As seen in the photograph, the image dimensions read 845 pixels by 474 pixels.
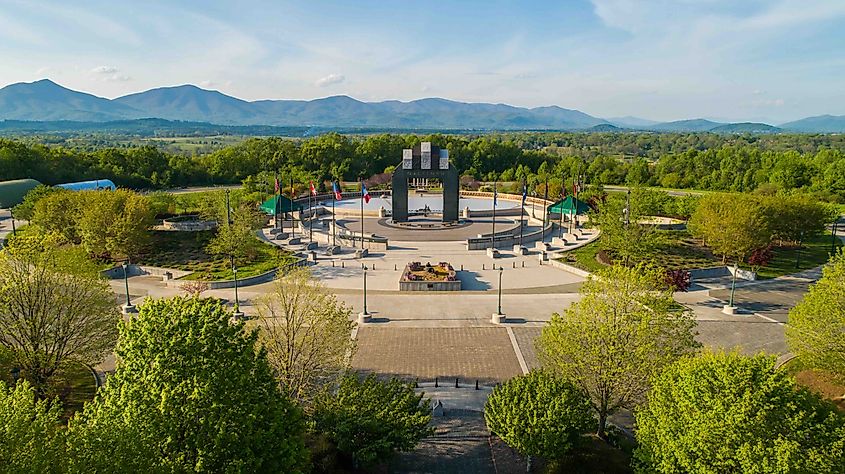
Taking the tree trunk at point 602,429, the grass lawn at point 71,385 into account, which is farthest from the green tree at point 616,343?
the grass lawn at point 71,385

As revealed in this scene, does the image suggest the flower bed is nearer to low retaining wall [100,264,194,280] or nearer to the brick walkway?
the brick walkway

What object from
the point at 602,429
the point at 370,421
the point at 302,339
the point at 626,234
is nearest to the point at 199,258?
the point at 302,339

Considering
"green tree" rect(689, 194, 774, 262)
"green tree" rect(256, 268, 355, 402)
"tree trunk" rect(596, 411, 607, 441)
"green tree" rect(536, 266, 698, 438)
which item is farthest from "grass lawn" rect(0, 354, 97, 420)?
"green tree" rect(689, 194, 774, 262)

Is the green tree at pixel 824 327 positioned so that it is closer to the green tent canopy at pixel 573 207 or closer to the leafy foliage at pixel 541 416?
the leafy foliage at pixel 541 416

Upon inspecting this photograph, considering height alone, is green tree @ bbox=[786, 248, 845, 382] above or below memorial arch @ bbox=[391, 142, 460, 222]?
below

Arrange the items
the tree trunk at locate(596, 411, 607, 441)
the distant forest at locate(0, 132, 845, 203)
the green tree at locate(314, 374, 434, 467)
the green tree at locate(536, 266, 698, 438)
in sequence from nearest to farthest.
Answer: the green tree at locate(314, 374, 434, 467) → the green tree at locate(536, 266, 698, 438) → the tree trunk at locate(596, 411, 607, 441) → the distant forest at locate(0, 132, 845, 203)

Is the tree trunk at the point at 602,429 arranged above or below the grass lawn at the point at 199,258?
below
